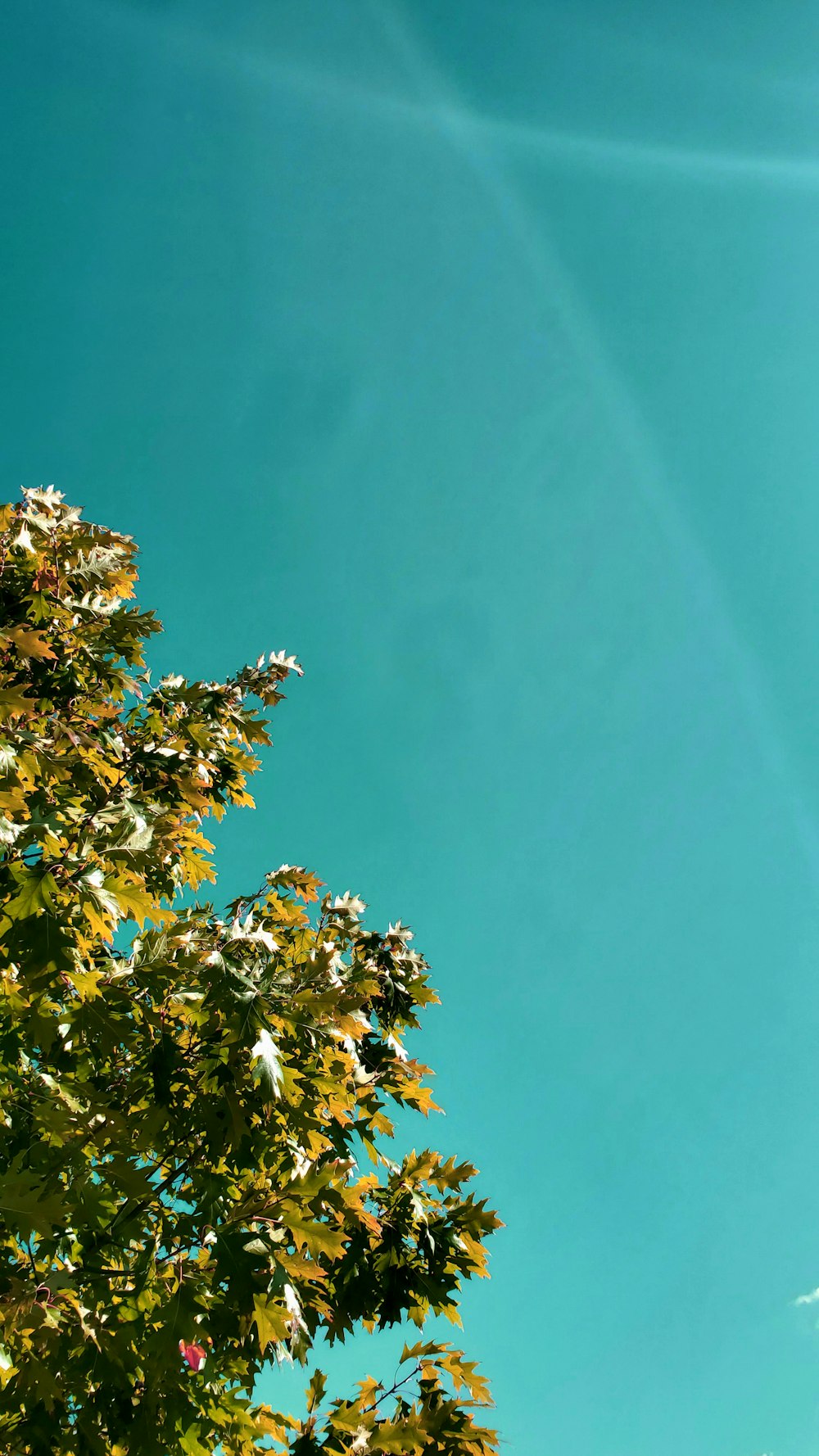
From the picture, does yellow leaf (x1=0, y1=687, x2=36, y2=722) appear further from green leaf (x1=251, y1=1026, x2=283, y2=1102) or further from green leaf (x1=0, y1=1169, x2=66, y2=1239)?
green leaf (x1=0, y1=1169, x2=66, y2=1239)

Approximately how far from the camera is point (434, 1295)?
5734 mm

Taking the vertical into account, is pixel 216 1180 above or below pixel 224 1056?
below

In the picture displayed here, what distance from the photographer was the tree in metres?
3.87

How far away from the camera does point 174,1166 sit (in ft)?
16.6

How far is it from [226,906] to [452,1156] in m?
2.71

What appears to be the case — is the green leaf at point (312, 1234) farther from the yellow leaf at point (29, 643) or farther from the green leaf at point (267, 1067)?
the yellow leaf at point (29, 643)

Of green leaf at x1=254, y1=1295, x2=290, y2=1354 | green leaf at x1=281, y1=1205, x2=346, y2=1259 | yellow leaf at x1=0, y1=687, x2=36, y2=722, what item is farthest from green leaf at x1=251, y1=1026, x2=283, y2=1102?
yellow leaf at x1=0, y1=687, x2=36, y2=722

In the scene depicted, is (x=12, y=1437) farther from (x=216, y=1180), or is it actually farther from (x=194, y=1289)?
(x=216, y=1180)

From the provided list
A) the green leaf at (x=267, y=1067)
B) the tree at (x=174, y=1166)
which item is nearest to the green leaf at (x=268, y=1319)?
the tree at (x=174, y=1166)

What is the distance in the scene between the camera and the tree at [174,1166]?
3865 millimetres

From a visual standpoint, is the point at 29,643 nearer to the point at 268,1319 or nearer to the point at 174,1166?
the point at 174,1166

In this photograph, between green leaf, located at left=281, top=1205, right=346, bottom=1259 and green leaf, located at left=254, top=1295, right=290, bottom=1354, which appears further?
green leaf, located at left=281, top=1205, right=346, bottom=1259

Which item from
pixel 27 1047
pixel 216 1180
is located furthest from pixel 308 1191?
pixel 27 1047

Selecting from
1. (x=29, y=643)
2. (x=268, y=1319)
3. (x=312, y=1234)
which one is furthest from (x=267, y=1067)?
(x=29, y=643)
